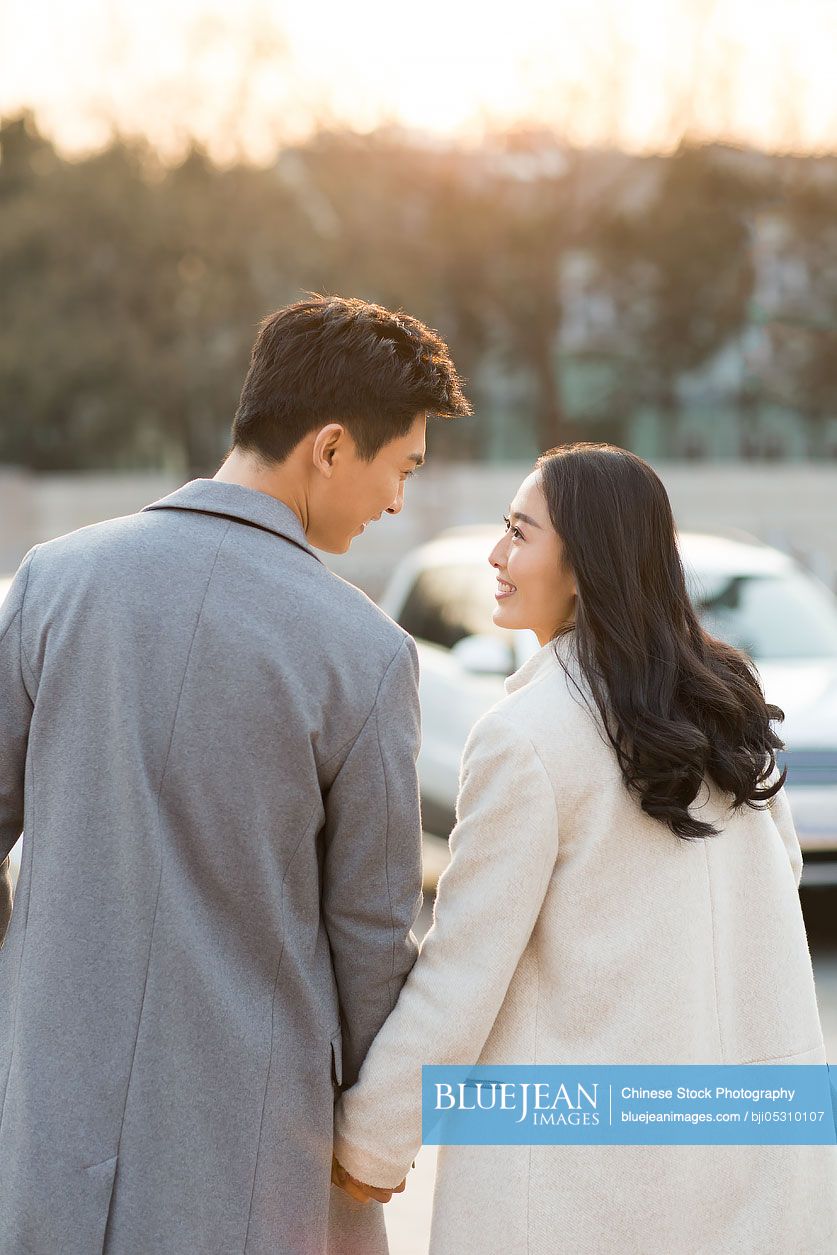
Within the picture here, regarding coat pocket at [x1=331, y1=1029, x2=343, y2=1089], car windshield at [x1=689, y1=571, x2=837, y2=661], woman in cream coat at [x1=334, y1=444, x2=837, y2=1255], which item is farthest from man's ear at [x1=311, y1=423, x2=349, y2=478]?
car windshield at [x1=689, y1=571, x2=837, y2=661]

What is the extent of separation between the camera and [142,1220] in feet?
6.05

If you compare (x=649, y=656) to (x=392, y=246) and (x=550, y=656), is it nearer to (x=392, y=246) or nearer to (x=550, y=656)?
(x=550, y=656)

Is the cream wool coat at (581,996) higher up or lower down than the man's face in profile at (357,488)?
lower down

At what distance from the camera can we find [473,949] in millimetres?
2025

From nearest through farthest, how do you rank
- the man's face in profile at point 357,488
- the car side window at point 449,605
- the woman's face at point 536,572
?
the man's face in profile at point 357,488, the woman's face at point 536,572, the car side window at point 449,605

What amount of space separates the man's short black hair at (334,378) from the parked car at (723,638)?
138 inches

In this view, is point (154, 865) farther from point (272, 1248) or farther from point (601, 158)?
point (601, 158)

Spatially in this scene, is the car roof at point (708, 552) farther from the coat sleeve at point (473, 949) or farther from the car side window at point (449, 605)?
the coat sleeve at point (473, 949)

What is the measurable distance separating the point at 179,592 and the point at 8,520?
2983 cm

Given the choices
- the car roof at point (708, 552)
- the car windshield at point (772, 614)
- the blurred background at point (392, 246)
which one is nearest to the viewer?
the car windshield at point (772, 614)

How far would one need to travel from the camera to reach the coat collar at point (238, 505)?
198 cm

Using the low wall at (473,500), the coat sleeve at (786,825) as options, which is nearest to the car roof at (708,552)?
the coat sleeve at (786,825)

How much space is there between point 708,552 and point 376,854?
18.4ft

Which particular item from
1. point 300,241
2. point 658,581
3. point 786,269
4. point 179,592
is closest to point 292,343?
point 179,592
